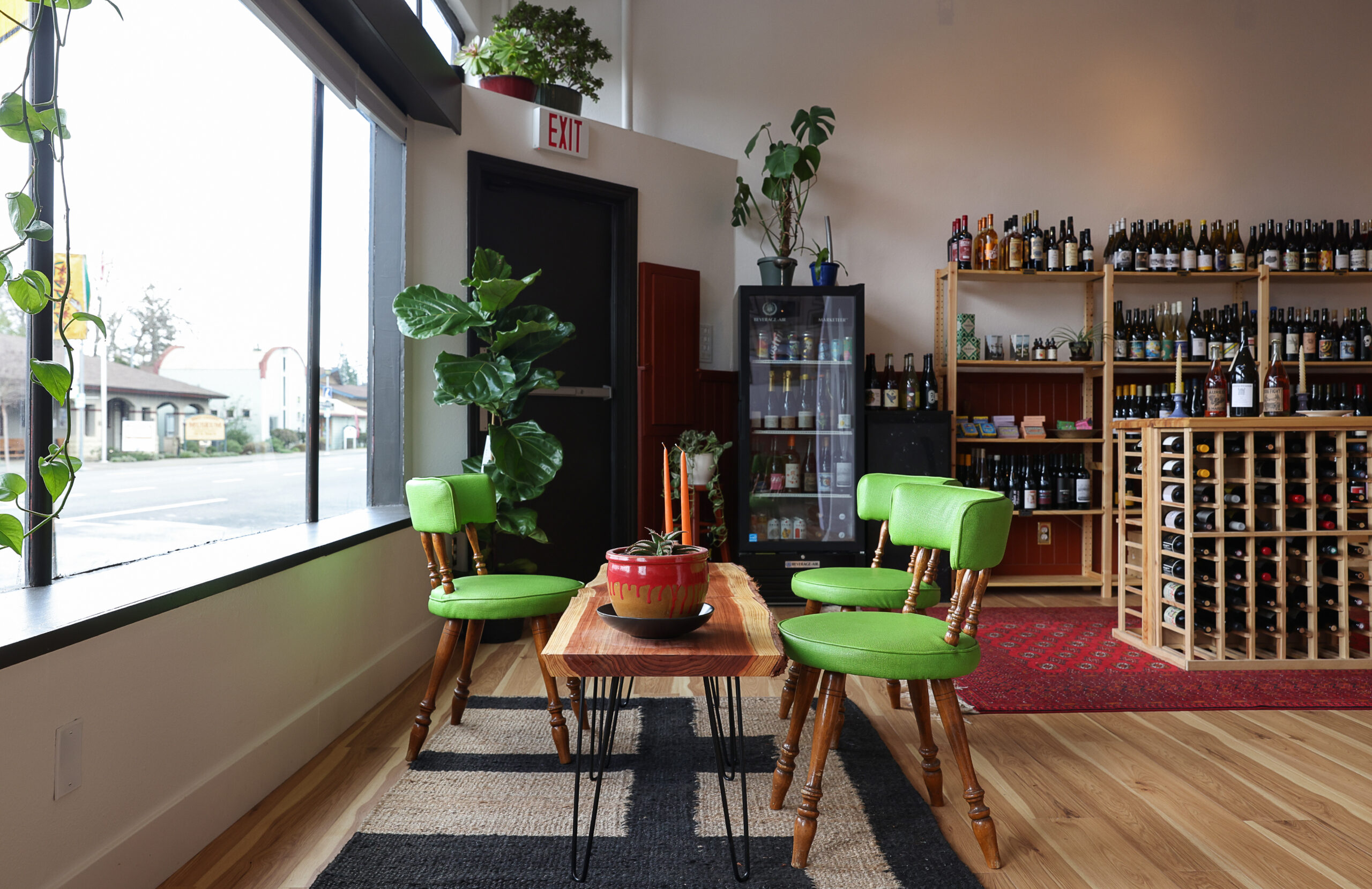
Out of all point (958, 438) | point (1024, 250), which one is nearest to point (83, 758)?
point (958, 438)

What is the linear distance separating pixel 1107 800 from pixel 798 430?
9.29 ft

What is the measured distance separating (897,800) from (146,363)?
2.19m

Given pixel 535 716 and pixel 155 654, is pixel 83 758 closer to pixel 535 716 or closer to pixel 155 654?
pixel 155 654

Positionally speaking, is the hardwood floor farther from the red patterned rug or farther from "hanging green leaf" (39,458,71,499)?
"hanging green leaf" (39,458,71,499)

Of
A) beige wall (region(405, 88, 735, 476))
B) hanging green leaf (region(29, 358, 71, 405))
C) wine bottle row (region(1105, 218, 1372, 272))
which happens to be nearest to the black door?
beige wall (region(405, 88, 735, 476))

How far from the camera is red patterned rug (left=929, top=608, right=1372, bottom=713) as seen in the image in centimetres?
288

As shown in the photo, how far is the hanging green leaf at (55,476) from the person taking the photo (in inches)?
51.9

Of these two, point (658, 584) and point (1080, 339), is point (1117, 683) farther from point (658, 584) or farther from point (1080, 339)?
point (1080, 339)

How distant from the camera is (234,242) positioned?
257 cm

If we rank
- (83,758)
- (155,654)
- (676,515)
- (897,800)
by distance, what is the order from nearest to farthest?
(83,758) → (155,654) → (897,800) → (676,515)

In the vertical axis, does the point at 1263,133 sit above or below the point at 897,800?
above

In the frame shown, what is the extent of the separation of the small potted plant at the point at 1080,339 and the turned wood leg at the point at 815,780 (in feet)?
12.7

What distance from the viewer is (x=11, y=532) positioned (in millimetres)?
1255

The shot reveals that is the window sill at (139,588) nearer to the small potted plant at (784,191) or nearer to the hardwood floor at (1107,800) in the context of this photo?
the hardwood floor at (1107,800)
